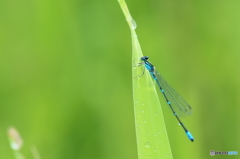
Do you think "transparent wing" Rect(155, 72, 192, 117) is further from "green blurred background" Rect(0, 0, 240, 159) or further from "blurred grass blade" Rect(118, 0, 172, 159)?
"blurred grass blade" Rect(118, 0, 172, 159)

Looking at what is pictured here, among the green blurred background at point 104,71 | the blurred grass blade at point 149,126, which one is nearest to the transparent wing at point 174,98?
the green blurred background at point 104,71

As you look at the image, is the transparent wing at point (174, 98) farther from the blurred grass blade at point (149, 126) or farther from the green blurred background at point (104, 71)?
the blurred grass blade at point (149, 126)

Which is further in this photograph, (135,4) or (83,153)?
(135,4)

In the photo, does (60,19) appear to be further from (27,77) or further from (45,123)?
(45,123)

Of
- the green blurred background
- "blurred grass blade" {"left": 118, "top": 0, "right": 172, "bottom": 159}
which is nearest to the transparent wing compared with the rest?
the green blurred background

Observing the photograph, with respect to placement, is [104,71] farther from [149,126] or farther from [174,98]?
[149,126]

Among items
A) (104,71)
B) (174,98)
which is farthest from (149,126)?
(104,71)

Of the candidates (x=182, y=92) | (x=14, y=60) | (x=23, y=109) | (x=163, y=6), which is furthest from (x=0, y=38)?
(x=182, y=92)

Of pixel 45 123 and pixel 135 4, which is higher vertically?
pixel 135 4
